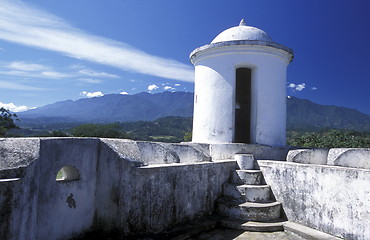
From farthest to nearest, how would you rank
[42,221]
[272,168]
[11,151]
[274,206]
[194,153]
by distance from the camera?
[194,153]
[272,168]
[274,206]
[42,221]
[11,151]

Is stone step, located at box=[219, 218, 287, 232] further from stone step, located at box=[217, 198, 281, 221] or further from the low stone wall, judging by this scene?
the low stone wall

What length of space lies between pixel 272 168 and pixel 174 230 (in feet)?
8.71

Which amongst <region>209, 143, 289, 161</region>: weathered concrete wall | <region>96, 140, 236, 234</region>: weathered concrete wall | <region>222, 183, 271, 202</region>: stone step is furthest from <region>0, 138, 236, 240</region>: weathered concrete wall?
<region>209, 143, 289, 161</region>: weathered concrete wall

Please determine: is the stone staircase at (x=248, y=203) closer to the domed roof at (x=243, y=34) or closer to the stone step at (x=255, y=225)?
the stone step at (x=255, y=225)

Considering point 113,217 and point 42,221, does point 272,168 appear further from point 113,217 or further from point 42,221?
point 42,221

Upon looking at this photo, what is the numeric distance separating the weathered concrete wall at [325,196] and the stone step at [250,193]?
0.22m

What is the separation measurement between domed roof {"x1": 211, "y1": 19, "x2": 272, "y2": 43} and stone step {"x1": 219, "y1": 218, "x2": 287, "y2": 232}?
494cm

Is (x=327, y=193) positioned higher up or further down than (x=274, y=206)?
higher up

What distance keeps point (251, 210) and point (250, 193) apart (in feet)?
1.44

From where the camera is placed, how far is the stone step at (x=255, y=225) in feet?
16.9

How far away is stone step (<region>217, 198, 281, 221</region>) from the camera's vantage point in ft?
17.9

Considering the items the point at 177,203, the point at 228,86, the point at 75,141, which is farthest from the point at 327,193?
the point at 75,141

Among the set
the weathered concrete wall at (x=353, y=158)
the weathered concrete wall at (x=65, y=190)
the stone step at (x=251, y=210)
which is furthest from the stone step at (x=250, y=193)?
the weathered concrete wall at (x=65, y=190)

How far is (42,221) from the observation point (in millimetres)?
3855
